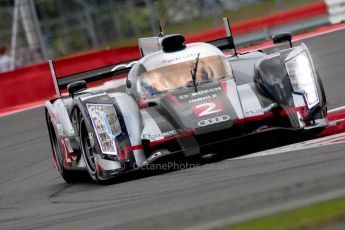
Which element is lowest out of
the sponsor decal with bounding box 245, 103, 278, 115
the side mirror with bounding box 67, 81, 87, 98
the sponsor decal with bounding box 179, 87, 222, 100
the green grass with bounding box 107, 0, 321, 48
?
the green grass with bounding box 107, 0, 321, 48

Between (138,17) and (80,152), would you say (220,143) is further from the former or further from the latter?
(138,17)

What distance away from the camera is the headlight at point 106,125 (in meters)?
9.68

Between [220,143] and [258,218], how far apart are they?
343cm

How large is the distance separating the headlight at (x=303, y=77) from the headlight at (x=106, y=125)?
66.2 inches

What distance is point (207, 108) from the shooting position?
952 cm

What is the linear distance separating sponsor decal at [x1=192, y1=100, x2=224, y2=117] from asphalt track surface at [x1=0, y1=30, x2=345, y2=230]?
0.46m

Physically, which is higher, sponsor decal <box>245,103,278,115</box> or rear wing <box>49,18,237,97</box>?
rear wing <box>49,18,237,97</box>

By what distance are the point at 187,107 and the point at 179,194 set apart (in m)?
1.75

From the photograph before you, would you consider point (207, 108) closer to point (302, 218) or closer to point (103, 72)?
point (103, 72)

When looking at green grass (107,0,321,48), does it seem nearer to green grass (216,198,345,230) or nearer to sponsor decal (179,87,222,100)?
sponsor decal (179,87,222,100)

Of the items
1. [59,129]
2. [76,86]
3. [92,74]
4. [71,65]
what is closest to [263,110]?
[76,86]

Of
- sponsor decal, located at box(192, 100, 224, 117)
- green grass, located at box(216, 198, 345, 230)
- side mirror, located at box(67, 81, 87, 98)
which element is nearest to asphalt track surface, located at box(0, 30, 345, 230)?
green grass, located at box(216, 198, 345, 230)

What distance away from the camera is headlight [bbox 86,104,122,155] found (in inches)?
381

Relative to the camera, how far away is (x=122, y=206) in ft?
26.4
